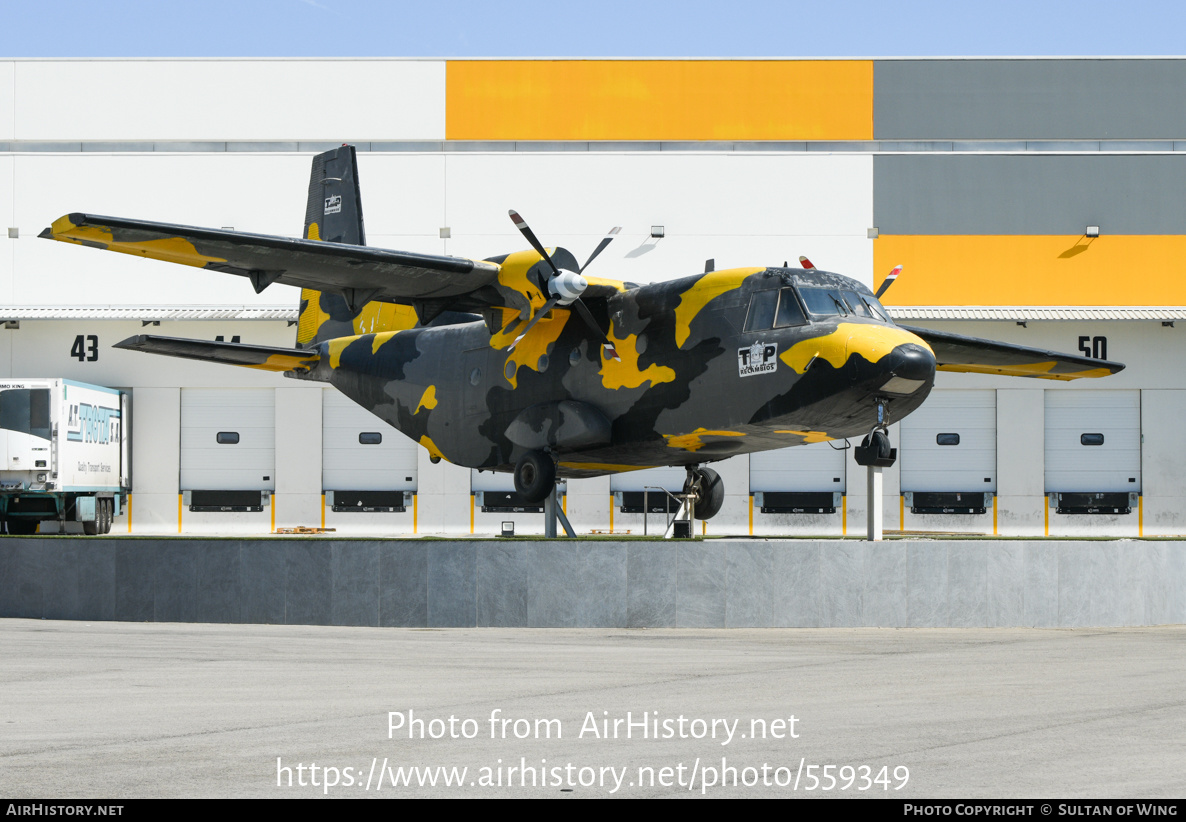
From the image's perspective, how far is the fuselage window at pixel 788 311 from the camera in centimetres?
1748

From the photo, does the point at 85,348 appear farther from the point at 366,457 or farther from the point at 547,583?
Answer: the point at 547,583

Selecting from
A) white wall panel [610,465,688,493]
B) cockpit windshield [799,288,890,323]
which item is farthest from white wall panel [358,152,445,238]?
cockpit windshield [799,288,890,323]

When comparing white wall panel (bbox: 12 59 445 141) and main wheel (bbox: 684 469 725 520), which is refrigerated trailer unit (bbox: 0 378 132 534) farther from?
main wheel (bbox: 684 469 725 520)

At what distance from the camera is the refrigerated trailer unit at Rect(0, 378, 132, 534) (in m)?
33.3

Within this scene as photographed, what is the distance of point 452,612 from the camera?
18438 millimetres

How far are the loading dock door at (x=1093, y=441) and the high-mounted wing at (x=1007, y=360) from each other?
566 inches

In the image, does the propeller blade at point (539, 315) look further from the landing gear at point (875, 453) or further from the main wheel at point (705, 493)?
the landing gear at point (875, 453)

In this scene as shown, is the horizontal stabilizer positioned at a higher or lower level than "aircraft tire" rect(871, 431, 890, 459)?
higher

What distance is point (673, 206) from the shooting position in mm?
39219

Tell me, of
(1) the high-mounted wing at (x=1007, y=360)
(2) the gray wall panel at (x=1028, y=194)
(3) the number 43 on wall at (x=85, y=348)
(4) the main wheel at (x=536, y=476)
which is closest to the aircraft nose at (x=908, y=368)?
(1) the high-mounted wing at (x=1007, y=360)

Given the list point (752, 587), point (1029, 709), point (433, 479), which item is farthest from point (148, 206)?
point (1029, 709)

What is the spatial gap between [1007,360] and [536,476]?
9.95 m

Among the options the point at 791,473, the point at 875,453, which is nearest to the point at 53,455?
the point at 791,473

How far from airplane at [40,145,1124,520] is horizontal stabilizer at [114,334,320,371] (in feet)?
0.18
